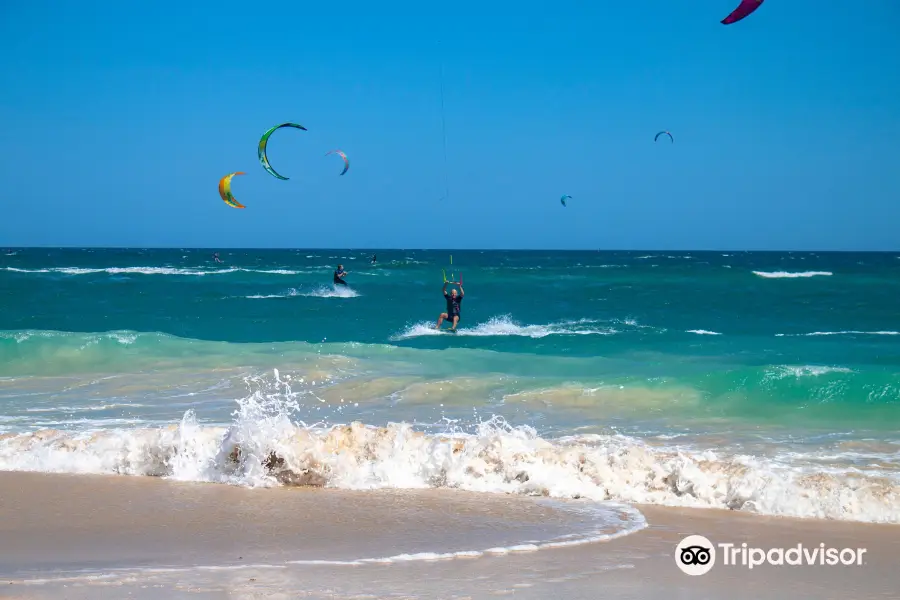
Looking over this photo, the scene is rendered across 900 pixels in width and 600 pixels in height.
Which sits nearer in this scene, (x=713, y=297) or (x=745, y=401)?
(x=745, y=401)

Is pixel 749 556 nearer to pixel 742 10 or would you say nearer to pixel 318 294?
pixel 742 10

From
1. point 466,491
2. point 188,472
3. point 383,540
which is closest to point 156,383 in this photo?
point 188,472

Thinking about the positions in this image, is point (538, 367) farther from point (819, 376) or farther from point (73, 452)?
point (73, 452)

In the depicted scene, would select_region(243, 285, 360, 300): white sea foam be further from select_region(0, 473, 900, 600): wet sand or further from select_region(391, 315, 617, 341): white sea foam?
select_region(0, 473, 900, 600): wet sand

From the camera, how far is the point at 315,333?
67.5 feet

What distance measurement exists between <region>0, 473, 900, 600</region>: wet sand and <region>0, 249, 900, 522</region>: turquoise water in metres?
0.45

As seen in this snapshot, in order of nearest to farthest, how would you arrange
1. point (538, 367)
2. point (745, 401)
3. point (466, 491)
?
point (466, 491), point (745, 401), point (538, 367)

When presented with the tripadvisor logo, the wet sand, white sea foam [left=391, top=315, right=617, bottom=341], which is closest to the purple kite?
the wet sand

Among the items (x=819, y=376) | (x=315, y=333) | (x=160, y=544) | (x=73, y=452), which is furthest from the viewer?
(x=315, y=333)

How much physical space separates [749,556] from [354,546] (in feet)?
7.02

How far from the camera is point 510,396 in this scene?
10867mm

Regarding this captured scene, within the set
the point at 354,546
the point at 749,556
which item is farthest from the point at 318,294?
the point at 749,556

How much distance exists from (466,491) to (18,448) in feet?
12.3

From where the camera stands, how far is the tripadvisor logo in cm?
457
